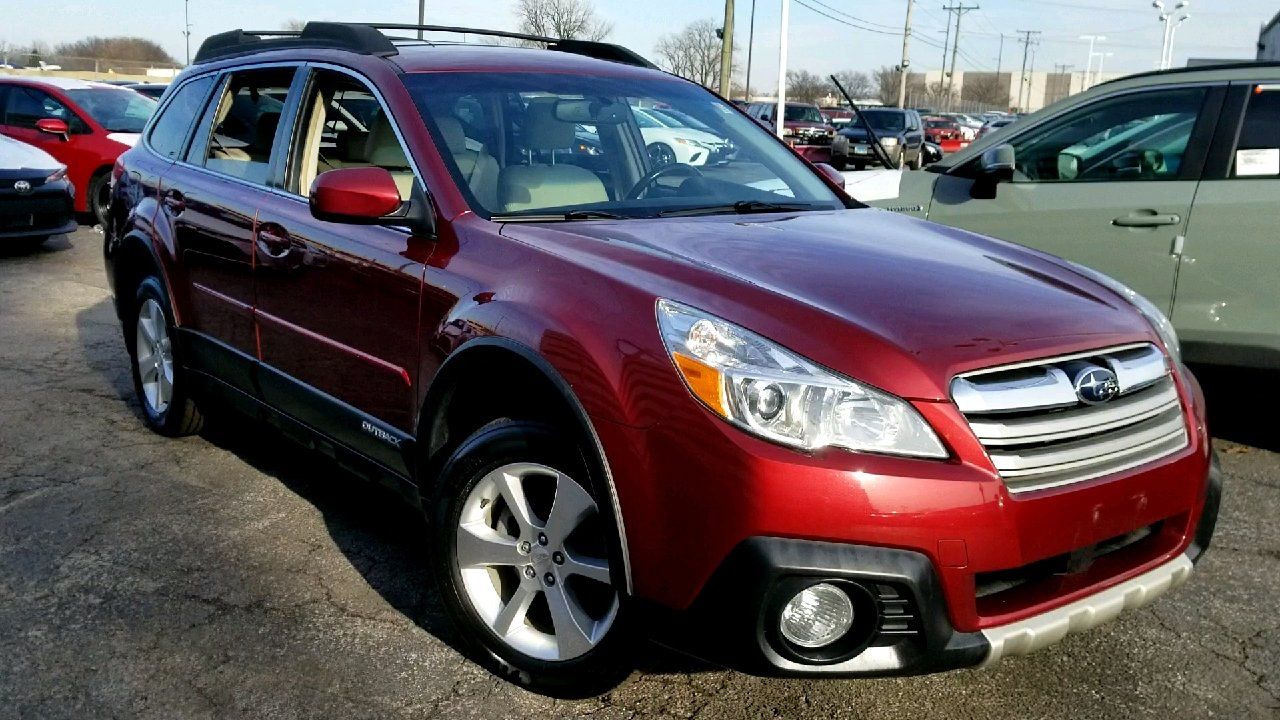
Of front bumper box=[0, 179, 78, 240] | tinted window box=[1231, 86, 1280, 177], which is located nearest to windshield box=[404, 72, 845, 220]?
tinted window box=[1231, 86, 1280, 177]

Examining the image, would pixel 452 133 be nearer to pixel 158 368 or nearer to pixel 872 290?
pixel 872 290

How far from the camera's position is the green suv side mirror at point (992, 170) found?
5.31 meters

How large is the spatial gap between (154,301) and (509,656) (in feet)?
9.26

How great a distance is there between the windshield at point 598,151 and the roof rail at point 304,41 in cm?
35

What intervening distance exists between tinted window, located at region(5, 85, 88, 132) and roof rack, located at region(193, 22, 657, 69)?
914cm

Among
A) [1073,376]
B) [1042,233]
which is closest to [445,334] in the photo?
[1073,376]

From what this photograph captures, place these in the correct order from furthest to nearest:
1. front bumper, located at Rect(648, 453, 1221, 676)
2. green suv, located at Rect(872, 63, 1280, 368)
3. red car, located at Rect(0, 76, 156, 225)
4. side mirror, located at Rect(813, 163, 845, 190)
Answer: red car, located at Rect(0, 76, 156, 225) → green suv, located at Rect(872, 63, 1280, 368) → side mirror, located at Rect(813, 163, 845, 190) → front bumper, located at Rect(648, 453, 1221, 676)

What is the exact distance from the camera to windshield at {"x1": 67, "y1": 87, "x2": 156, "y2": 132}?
1316 cm

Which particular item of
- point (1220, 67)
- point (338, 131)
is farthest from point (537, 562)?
point (1220, 67)

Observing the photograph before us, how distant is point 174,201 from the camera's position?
4.71m

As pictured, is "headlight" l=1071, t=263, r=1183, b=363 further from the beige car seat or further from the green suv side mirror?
the green suv side mirror

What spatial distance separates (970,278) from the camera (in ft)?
9.75

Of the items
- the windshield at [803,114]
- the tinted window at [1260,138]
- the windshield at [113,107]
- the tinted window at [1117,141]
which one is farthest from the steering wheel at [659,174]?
the windshield at [803,114]

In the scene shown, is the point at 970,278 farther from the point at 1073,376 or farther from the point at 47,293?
the point at 47,293
